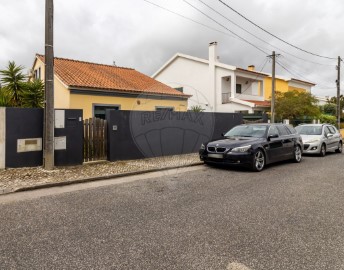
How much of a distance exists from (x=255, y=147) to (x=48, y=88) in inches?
247

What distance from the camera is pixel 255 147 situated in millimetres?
8234

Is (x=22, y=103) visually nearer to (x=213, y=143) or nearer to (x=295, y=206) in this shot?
(x=213, y=143)

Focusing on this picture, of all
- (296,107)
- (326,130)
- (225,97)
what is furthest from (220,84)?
(326,130)

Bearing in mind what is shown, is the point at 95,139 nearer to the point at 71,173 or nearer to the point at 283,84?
the point at 71,173

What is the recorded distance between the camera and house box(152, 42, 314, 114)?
25.7m

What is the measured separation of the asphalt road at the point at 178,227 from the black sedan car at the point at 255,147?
160 centimetres

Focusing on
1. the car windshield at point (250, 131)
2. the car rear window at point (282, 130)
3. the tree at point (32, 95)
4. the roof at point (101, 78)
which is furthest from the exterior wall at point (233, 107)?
the tree at point (32, 95)

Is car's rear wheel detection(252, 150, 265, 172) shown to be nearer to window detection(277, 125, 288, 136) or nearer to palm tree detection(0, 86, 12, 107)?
window detection(277, 125, 288, 136)

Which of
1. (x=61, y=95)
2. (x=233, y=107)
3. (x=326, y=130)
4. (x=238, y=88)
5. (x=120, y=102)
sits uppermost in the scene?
(x=238, y=88)

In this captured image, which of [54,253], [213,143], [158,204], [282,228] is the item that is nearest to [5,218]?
[54,253]

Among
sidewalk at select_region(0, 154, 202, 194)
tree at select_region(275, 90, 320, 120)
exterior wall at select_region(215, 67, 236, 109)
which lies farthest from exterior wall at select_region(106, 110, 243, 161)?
exterior wall at select_region(215, 67, 236, 109)

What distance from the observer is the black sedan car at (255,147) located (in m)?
8.12

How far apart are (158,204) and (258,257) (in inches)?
91.0

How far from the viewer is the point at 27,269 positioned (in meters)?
2.78
